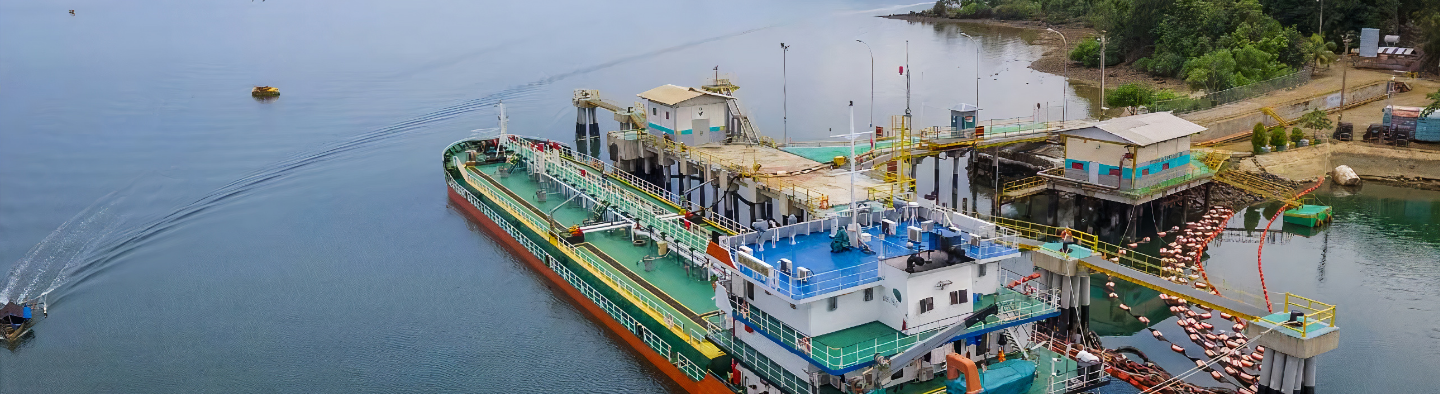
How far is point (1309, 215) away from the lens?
5591cm

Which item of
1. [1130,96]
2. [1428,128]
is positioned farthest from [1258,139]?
[1130,96]

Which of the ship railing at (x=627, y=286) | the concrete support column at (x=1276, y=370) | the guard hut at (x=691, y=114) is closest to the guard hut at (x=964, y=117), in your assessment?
the guard hut at (x=691, y=114)

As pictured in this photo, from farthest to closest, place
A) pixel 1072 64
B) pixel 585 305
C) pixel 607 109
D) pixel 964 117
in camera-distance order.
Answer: pixel 1072 64
pixel 607 109
pixel 964 117
pixel 585 305

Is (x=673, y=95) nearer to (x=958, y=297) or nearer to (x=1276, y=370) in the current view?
(x=958, y=297)

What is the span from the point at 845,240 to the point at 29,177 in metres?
58.7

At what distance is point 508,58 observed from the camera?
397 ft

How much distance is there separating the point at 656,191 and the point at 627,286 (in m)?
19.2

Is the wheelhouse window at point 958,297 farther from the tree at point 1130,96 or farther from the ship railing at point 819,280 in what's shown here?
the tree at point 1130,96

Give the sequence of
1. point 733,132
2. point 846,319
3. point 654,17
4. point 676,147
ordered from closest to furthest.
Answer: point 846,319
point 676,147
point 733,132
point 654,17

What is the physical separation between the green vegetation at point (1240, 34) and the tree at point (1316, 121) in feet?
39.5

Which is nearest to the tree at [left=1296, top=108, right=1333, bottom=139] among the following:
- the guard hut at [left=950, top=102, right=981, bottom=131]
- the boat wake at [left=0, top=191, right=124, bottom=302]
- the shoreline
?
the shoreline

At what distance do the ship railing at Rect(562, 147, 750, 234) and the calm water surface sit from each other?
7823mm

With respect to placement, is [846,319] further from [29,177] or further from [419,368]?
[29,177]

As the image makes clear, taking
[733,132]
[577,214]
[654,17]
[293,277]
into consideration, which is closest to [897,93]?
[733,132]
